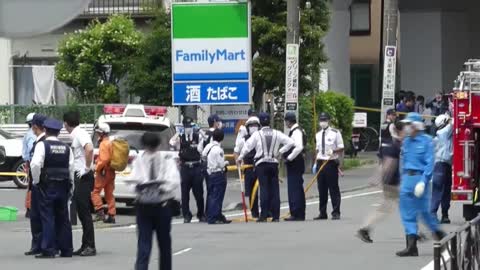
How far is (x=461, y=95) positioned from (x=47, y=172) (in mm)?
7063

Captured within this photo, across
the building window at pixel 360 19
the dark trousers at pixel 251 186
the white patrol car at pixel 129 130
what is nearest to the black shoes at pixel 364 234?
the dark trousers at pixel 251 186

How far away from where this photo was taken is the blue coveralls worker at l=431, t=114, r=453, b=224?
60.3ft

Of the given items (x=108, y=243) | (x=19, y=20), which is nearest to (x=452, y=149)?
(x=108, y=243)

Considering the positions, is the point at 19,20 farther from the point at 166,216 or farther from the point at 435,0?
the point at 435,0

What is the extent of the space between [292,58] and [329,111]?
6.53m

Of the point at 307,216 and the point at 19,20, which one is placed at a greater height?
the point at 19,20

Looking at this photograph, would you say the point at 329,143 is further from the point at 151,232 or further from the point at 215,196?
the point at 151,232

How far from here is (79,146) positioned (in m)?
14.8

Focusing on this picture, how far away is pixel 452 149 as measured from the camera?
18203 millimetres

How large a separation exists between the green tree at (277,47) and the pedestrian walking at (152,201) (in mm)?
19658

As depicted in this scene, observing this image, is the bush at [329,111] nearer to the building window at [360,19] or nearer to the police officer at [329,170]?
the police officer at [329,170]

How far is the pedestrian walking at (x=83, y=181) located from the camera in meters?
14.5

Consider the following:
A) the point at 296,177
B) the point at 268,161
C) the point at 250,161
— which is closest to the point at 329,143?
the point at 296,177

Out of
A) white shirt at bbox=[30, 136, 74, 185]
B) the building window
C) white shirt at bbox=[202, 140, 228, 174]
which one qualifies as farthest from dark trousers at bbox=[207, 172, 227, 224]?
the building window
